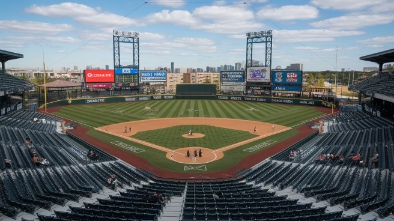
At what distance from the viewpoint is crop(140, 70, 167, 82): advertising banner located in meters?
82.3

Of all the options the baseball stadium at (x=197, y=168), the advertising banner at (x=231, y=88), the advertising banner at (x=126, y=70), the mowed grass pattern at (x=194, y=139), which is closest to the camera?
the baseball stadium at (x=197, y=168)

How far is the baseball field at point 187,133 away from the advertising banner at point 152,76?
2356 centimetres

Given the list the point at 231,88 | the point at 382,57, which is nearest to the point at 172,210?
the point at 382,57

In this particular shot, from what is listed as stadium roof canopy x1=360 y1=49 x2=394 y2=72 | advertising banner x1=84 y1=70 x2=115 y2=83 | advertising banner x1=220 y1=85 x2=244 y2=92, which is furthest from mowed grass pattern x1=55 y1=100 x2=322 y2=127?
advertising banner x1=220 y1=85 x2=244 y2=92

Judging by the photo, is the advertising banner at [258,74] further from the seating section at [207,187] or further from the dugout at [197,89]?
the seating section at [207,187]

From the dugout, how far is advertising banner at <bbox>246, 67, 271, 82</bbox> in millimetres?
10325

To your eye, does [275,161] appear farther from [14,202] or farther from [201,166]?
[14,202]

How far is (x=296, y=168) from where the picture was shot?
2164 centimetres

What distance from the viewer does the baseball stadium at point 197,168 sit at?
12.3m

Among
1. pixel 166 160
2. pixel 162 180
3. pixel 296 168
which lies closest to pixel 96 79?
pixel 166 160

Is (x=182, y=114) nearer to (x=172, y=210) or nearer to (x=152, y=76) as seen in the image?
(x=152, y=76)

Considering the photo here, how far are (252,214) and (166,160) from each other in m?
16.5

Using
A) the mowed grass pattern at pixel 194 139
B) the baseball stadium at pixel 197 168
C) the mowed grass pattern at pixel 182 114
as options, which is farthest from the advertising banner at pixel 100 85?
the mowed grass pattern at pixel 194 139

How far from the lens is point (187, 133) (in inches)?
1507
